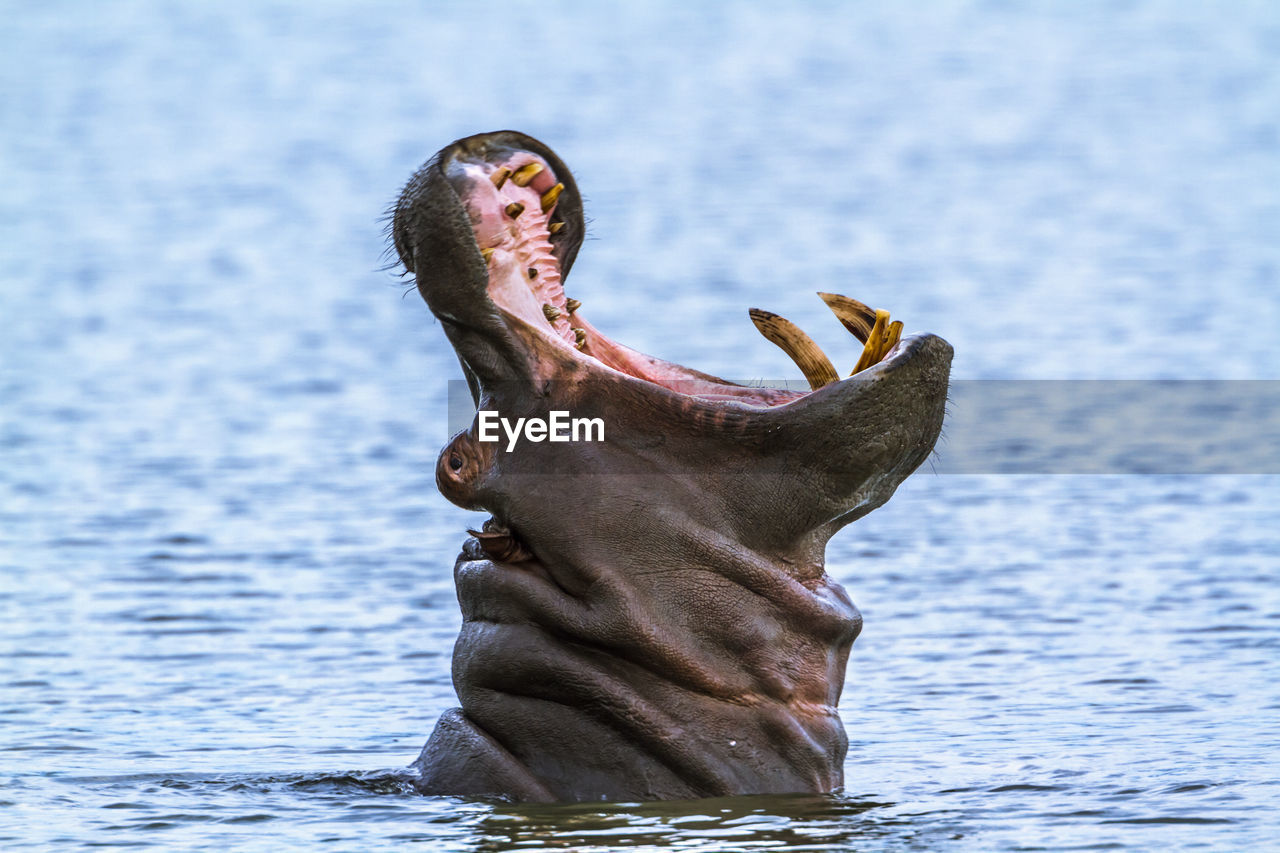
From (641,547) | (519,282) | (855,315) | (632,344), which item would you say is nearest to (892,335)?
(855,315)

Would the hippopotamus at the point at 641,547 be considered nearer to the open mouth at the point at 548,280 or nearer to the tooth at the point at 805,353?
the open mouth at the point at 548,280

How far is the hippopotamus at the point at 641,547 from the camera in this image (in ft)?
18.9

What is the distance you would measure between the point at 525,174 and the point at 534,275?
0.29 metres

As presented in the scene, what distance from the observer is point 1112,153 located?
2975 centimetres

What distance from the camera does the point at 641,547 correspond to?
579cm

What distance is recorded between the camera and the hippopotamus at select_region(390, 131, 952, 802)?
577 centimetres

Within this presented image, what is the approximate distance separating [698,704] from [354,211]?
2202cm

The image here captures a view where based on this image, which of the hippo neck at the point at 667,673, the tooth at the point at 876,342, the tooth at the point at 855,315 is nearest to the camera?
the hippo neck at the point at 667,673

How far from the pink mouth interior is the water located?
119cm

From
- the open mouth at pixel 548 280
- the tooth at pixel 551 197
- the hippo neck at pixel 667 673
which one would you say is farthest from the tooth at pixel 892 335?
the tooth at pixel 551 197

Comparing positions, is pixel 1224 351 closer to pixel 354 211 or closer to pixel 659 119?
pixel 354 211

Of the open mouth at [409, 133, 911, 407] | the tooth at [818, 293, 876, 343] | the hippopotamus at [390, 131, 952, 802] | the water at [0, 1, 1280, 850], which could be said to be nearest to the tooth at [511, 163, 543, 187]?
the open mouth at [409, 133, 911, 407]

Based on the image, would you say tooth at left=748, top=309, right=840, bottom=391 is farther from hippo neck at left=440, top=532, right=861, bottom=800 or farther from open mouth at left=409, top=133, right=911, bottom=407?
hippo neck at left=440, top=532, right=861, bottom=800

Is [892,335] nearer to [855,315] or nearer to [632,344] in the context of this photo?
[855,315]
